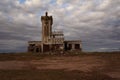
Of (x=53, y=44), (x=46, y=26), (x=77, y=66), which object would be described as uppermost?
(x=46, y=26)

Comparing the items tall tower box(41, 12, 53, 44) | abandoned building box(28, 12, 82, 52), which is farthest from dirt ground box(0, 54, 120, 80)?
tall tower box(41, 12, 53, 44)

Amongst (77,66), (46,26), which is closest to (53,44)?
(46,26)

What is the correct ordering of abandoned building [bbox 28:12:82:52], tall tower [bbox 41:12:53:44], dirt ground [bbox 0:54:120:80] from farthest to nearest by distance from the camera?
tall tower [bbox 41:12:53:44], abandoned building [bbox 28:12:82:52], dirt ground [bbox 0:54:120:80]

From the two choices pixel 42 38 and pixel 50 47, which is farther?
pixel 42 38

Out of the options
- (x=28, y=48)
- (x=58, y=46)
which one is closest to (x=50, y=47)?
(x=58, y=46)

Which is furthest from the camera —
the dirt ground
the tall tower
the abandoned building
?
the tall tower

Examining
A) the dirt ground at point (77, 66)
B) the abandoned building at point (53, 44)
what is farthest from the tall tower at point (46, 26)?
the dirt ground at point (77, 66)

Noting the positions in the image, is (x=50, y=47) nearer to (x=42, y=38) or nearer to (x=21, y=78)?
(x=42, y=38)

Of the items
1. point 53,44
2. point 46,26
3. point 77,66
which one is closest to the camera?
point 77,66

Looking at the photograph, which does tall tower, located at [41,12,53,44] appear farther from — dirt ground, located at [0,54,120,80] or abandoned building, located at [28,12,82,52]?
dirt ground, located at [0,54,120,80]

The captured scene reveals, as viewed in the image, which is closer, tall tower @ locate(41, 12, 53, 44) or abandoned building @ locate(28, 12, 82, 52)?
abandoned building @ locate(28, 12, 82, 52)

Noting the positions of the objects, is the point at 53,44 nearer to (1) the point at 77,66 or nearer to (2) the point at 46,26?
(2) the point at 46,26

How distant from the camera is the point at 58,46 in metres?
61.6

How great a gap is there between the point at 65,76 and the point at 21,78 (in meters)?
3.85
